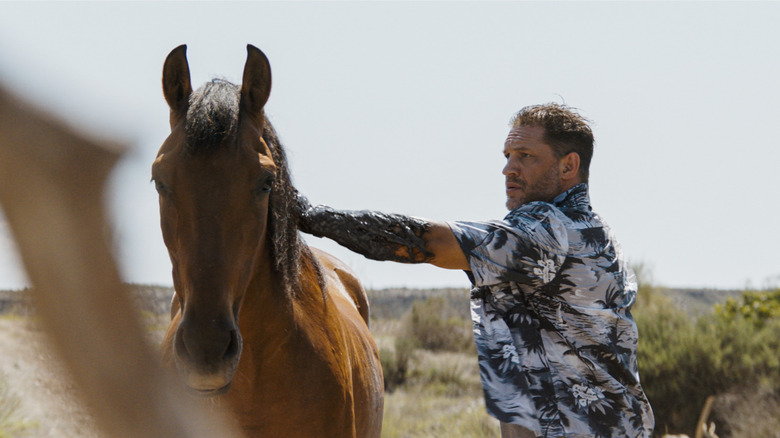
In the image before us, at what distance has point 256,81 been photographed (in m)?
2.27

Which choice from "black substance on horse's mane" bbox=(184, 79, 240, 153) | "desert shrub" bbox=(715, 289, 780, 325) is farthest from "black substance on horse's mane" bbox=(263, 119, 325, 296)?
"desert shrub" bbox=(715, 289, 780, 325)

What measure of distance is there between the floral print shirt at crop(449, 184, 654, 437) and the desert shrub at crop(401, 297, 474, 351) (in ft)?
46.6

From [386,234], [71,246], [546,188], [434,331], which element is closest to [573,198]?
[546,188]

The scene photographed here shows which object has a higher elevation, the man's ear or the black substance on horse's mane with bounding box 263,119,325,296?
the man's ear

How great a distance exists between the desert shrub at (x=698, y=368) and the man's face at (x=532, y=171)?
279 inches

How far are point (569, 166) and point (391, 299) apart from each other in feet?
92.6

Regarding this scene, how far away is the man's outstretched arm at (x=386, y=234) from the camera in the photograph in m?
2.22

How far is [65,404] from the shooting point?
2.48 feet

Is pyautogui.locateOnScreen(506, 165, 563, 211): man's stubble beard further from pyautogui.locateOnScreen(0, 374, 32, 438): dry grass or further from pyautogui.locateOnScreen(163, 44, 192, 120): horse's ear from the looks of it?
pyautogui.locateOnScreen(0, 374, 32, 438): dry grass

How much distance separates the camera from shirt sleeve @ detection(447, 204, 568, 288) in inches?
92.0

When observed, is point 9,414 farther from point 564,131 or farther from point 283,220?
point 564,131

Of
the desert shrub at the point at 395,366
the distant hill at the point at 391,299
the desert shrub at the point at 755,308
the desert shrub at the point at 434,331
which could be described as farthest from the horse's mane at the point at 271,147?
the desert shrub at the point at 434,331

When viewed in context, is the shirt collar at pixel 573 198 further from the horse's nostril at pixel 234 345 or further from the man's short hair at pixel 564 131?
the horse's nostril at pixel 234 345

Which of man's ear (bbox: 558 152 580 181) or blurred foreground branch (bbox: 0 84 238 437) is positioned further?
man's ear (bbox: 558 152 580 181)
